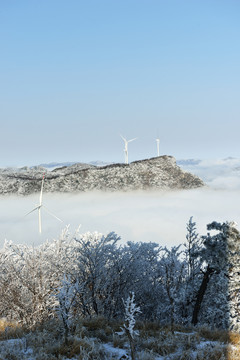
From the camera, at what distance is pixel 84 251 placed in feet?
81.0

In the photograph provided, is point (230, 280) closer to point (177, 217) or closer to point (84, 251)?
point (84, 251)

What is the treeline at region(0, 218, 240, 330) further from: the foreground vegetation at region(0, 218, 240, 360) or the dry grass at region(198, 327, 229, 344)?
the dry grass at region(198, 327, 229, 344)

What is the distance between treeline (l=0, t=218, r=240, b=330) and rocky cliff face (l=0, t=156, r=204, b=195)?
331 ft

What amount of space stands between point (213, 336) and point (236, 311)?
11561 mm

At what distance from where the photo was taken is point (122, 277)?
2850cm

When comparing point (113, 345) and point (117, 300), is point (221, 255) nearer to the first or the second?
point (113, 345)

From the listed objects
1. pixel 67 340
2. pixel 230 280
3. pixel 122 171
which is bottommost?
pixel 230 280

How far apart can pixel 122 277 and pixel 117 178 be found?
347 ft

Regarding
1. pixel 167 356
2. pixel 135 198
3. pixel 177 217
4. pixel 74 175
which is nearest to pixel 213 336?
pixel 167 356

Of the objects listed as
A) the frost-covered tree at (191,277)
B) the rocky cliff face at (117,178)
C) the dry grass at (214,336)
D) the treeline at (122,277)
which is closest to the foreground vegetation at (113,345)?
the dry grass at (214,336)

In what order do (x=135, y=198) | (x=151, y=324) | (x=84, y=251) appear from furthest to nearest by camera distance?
1. (x=135, y=198)
2. (x=84, y=251)
3. (x=151, y=324)

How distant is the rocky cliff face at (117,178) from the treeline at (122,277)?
331 feet

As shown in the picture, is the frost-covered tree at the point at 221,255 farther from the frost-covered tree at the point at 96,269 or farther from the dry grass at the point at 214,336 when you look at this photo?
the dry grass at the point at 214,336

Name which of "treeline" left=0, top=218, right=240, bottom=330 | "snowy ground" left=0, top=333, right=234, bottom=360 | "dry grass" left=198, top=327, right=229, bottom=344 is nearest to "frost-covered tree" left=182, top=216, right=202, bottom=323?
"treeline" left=0, top=218, right=240, bottom=330
